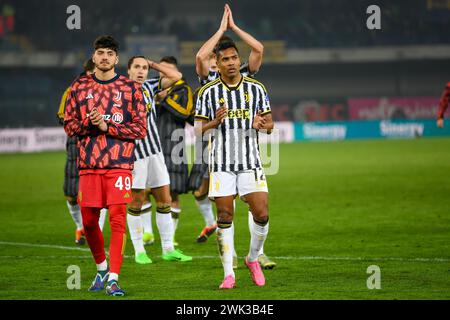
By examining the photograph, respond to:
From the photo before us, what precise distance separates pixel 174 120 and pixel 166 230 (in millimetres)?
1805

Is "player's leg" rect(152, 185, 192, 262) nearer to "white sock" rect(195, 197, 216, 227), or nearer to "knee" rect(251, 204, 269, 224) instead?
"white sock" rect(195, 197, 216, 227)

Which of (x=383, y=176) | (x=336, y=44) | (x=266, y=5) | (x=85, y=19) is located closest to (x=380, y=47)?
(x=336, y=44)

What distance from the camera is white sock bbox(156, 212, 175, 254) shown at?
11.0m

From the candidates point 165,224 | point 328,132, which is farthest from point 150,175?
point 328,132

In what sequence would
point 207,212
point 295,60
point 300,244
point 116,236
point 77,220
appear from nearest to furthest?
point 116,236, point 300,244, point 77,220, point 207,212, point 295,60

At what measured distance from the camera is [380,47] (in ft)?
179

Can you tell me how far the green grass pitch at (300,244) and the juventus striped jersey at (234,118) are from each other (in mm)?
1211

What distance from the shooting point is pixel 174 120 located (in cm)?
1216

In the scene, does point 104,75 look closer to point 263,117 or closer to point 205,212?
point 263,117

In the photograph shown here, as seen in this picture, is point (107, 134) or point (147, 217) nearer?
point (107, 134)
